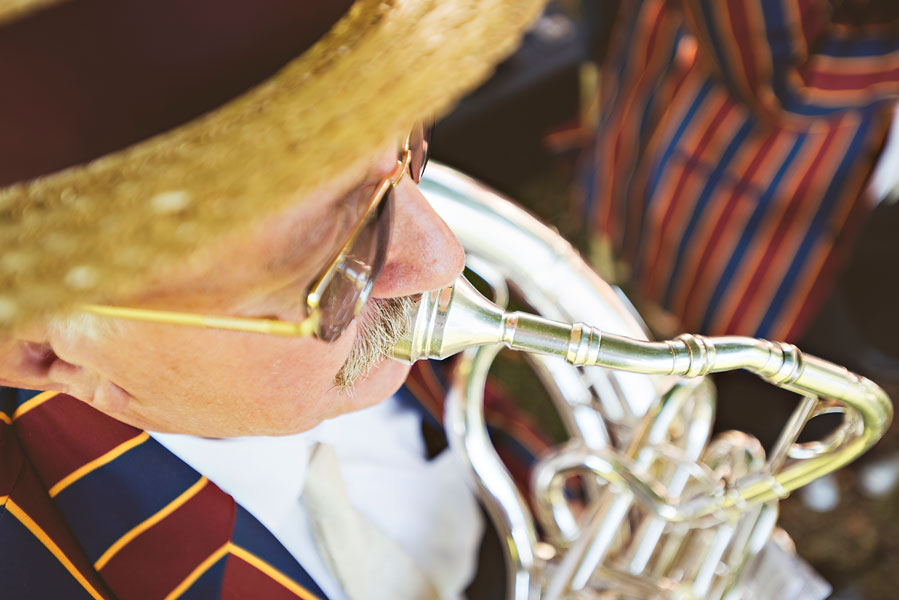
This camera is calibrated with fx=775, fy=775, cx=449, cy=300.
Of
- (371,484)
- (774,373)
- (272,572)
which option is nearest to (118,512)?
(272,572)

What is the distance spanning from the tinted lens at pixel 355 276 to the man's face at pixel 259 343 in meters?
0.01

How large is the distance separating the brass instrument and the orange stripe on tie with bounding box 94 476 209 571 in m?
0.25

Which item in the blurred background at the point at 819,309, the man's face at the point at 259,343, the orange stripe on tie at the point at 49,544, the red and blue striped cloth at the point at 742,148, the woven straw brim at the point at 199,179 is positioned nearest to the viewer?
the woven straw brim at the point at 199,179

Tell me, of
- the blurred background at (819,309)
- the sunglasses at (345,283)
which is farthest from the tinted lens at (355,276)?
the blurred background at (819,309)

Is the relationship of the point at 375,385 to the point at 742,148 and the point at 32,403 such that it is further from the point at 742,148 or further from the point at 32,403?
the point at 742,148

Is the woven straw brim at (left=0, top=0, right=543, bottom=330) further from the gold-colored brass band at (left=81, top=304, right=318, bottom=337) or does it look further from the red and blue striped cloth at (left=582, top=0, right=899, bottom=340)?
the red and blue striped cloth at (left=582, top=0, right=899, bottom=340)

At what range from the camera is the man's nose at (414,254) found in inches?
19.8

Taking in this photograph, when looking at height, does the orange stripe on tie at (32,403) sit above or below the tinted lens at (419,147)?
below

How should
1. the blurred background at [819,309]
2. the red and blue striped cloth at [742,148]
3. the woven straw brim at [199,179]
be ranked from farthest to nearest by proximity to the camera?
the blurred background at [819,309]
the red and blue striped cloth at [742,148]
the woven straw brim at [199,179]

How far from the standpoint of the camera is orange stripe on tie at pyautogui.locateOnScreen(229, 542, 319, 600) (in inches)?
24.6

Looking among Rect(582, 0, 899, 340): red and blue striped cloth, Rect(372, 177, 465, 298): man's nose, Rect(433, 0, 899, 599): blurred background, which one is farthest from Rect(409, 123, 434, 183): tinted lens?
Rect(433, 0, 899, 599): blurred background

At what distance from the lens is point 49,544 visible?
57cm

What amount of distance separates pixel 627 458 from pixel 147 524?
42 cm

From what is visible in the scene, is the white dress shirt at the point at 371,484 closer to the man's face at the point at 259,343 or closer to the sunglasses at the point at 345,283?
the man's face at the point at 259,343
